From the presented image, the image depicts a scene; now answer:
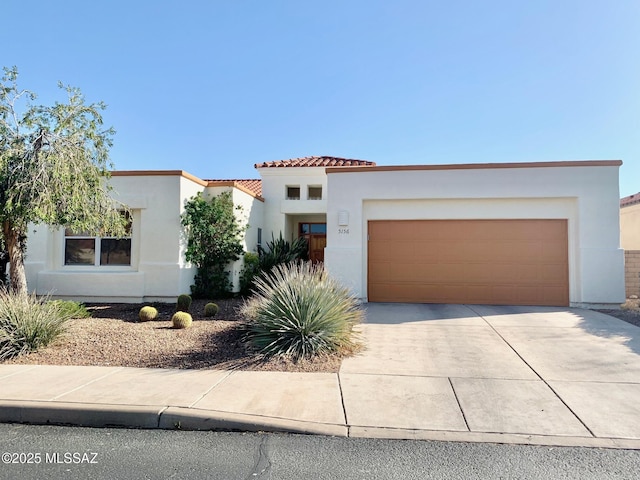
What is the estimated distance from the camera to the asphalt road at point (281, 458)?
3656 mm

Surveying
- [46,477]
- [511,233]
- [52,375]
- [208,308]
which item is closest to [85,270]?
[208,308]

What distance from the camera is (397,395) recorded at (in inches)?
211

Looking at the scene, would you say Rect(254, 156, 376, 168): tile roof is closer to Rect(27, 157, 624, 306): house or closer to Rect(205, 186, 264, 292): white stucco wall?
Rect(205, 186, 264, 292): white stucco wall

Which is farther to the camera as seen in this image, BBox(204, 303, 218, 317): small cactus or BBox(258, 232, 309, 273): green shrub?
BBox(258, 232, 309, 273): green shrub

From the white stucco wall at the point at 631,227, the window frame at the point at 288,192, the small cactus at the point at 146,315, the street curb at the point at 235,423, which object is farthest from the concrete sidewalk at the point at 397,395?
the white stucco wall at the point at 631,227

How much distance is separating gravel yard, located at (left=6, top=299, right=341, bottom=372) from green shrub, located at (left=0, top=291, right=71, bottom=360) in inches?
7.6

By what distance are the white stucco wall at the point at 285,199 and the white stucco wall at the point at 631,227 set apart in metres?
13.7

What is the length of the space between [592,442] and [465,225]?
28.0 ft

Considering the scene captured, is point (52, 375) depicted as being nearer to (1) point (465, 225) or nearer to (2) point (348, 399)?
(2) point (348, 399)

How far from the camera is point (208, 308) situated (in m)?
10.5

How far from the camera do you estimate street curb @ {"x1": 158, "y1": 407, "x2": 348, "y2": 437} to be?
4418 millimetres

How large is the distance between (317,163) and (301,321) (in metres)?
12.6

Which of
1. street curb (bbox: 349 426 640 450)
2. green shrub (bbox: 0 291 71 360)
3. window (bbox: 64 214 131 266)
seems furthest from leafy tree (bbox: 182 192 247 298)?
street curb (bbox: 349 426 640 450)

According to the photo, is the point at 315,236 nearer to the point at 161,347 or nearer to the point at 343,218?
the point at 343,218
